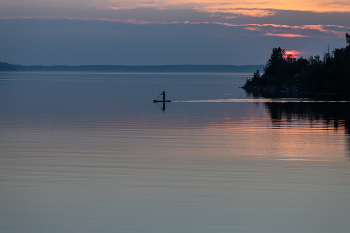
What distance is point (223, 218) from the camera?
1177 centimetres

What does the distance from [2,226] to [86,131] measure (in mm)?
18011

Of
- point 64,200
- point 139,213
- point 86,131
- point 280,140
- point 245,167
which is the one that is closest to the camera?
point 139,213

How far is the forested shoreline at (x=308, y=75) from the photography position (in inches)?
3465

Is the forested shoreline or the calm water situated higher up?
the forested shoreline

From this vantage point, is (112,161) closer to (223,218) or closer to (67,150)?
(67,150)

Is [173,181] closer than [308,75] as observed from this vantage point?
Yes

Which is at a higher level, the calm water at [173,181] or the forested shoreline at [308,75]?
the forested shoreline at [308,75]

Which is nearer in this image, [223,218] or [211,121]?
[223,218]

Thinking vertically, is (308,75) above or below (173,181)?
above

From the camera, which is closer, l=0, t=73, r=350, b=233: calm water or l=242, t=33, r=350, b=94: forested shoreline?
l=0, t=73, r=350, b=233: calm water

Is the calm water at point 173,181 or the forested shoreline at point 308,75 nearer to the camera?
the calm water at point 173,181

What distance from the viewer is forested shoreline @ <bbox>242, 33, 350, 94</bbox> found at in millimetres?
88000

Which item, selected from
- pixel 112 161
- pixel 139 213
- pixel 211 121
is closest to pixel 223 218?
pixel 139 213

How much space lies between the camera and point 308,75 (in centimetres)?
9356
